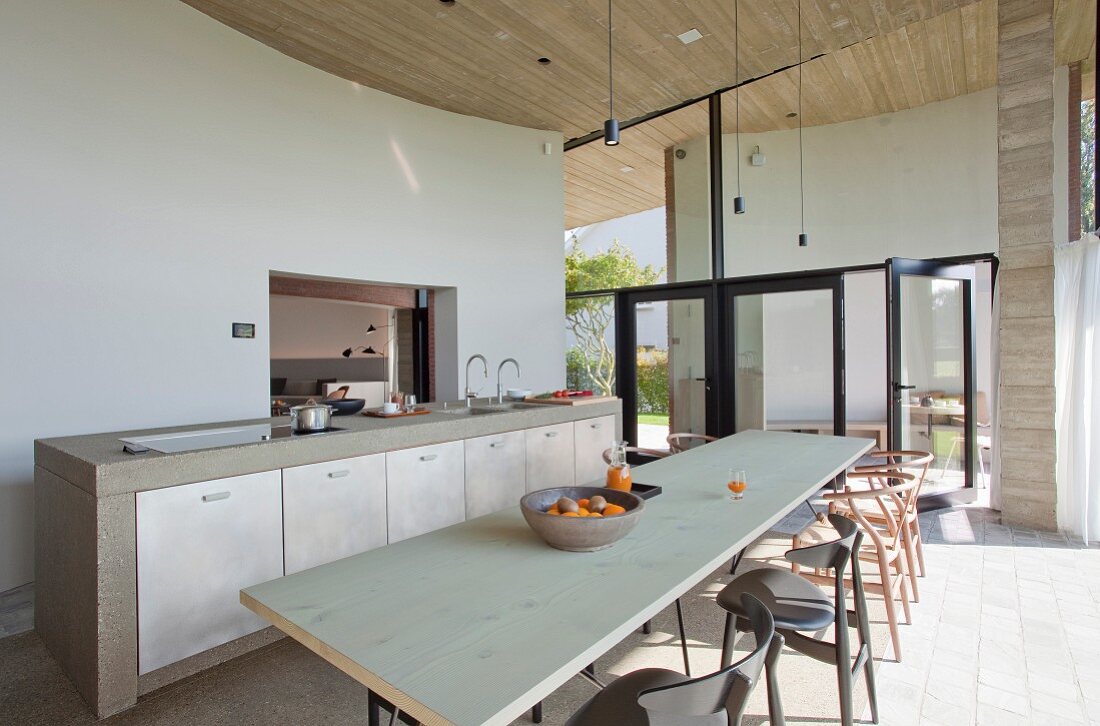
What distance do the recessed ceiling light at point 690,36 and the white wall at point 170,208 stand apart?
229 cm

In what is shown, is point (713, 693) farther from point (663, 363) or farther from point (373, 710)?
point (663, 363)

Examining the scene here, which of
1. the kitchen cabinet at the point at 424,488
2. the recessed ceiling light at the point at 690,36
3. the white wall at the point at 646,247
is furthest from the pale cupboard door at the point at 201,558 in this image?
the white wall at the point at 646,247

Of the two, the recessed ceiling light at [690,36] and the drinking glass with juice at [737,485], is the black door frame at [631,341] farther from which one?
the drinking glass with juice at [737,485]

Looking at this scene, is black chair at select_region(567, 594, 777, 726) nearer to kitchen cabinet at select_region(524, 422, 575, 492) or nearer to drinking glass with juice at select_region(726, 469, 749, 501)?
drinking glass with juice at select_region(726, 469, 749, 501)

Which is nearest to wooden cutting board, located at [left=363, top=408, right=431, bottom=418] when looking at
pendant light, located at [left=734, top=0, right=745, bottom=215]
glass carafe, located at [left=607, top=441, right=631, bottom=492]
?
glass carafe, located at [left=607, top=441, right=631, bottom=492]

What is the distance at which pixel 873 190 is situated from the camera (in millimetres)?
5438

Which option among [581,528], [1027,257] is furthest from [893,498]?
[1027,257]

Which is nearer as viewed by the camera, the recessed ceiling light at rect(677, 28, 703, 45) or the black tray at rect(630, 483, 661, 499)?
the black tray at rect(630, 483, 661, 499)

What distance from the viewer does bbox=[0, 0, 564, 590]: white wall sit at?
333 cm

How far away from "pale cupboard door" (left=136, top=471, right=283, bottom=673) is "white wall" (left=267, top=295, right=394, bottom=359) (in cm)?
741

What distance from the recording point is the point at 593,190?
7.47 m

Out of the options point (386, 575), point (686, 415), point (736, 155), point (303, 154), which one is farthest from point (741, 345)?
point (386, 575)

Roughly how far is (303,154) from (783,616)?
15.0 feet

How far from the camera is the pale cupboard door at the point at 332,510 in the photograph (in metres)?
2.62
